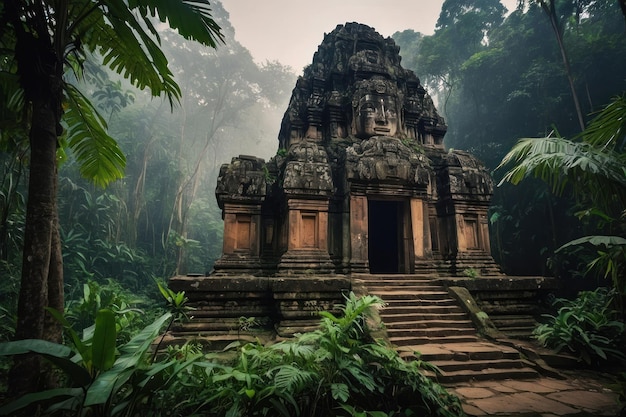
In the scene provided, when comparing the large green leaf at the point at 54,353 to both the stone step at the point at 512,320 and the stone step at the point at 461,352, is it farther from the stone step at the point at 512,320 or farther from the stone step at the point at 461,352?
the stone step at the point at 512,320

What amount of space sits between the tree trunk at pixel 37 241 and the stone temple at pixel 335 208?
255cm

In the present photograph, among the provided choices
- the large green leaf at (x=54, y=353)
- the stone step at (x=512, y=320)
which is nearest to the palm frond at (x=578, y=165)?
the stone step at (x=512, y=320)

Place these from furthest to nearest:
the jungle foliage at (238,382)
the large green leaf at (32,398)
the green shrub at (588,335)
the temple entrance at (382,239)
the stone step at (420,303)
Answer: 1. the temple entrance at (382,239)
2. the stone step at (420,303)
3. the green shrub at (588,335)
4. the jungle foliage at (238,382)
5. the large green leaf at (32,398)

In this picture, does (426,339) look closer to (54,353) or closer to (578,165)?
(578,165)

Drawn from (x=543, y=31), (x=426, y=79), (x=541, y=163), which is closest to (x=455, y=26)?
(x=426, y=79)

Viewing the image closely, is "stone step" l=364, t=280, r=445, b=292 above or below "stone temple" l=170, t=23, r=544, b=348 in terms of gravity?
below

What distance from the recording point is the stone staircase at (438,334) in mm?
4055

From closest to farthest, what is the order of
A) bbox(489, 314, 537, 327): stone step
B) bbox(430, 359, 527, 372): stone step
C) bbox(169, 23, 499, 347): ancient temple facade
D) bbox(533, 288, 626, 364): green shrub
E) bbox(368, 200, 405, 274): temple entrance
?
1. bbox(430, 359, 527, 372): stone step
2. bbox(533, 288, 626, 364): green shrub
3. bbox(169, 23, 499, 347): ancient temple facade
4. bbox(489, 314, 537, 327): stone step
5. bbox(368, 200, 405, 274): temple entrance

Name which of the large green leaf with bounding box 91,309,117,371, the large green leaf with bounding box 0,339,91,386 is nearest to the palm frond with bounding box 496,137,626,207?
the large green leaf with bounding box 91,309,117,371

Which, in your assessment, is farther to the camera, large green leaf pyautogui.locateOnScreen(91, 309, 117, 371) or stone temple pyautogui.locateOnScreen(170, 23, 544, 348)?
stone temple pyautogui.locateOnScreen(170, 23, 544, 348)

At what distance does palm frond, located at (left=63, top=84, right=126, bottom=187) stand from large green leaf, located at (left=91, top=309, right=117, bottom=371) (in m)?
2.10

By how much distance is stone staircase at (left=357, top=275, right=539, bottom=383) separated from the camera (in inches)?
160

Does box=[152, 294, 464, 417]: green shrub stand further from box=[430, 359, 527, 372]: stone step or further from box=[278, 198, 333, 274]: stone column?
box=[278, 198, 333, 274]: stone column

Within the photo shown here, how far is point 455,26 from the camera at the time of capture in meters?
22.9
